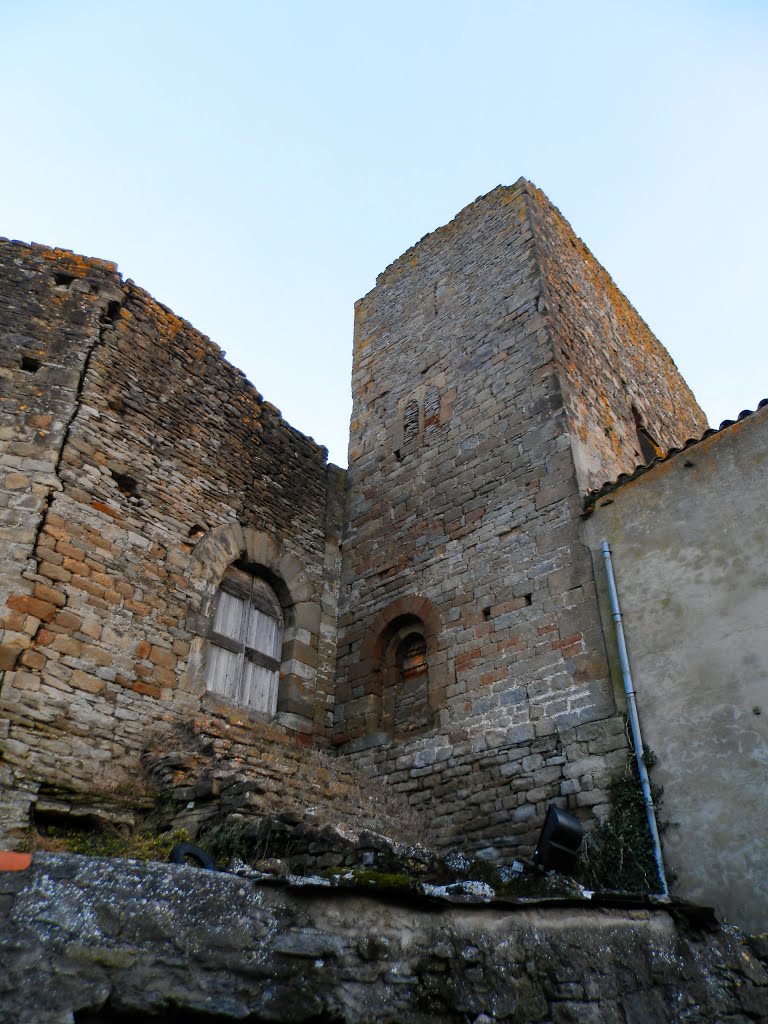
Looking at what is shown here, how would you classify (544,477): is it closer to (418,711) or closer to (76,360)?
(418,711)

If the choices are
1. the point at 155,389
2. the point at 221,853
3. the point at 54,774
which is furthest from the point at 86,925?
the point at 155,389

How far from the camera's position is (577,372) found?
31.6 ft

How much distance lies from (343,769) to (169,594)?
101 inches

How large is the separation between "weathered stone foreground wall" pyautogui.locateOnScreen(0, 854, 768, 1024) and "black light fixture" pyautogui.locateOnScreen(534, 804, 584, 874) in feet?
3.61

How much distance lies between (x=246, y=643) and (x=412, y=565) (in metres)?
2.12

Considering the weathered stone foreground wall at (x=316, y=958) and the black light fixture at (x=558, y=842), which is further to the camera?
the black light fixture at (x=558, y=842)

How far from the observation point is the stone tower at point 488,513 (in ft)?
23.2

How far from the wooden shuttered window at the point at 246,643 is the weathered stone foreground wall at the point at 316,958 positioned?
493 cm

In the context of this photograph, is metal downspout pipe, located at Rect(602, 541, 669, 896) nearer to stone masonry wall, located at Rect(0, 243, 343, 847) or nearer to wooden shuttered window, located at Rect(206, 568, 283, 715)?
stone masonry wall, located at Rect(0, 243, 343, 847)

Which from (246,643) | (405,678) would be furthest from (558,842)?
(246,643)

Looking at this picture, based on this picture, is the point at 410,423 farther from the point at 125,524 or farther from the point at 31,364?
the point at 31,364

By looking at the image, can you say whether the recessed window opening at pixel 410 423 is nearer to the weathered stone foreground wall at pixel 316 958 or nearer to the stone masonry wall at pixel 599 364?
the stone masonry wall at pixel 599 364

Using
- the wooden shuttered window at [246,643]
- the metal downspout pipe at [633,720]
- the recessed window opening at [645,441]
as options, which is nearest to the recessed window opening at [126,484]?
the wooden shuttered window at [246,643]

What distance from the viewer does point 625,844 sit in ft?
19.4
